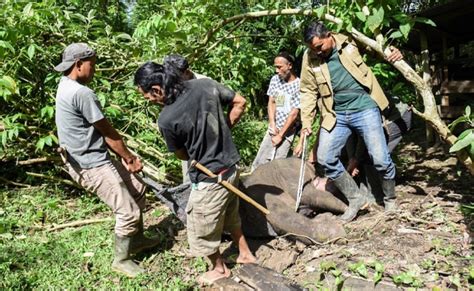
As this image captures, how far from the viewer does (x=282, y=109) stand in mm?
4941

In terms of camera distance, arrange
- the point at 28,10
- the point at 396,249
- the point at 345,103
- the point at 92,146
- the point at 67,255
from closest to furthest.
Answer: the point at 396,249, the point at 92,146, the point at 345,103, the point at 67,255, the point at 28,10

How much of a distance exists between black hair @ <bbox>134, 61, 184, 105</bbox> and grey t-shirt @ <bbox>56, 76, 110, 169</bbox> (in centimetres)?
49

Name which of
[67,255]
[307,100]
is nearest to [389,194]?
[307,100]

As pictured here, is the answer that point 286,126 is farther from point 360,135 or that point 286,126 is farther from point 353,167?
point 360,135


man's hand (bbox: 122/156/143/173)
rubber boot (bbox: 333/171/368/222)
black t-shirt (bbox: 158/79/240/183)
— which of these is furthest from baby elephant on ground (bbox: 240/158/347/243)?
man's hand (bbox: 122/156/143/173)

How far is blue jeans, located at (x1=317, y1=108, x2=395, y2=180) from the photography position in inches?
146

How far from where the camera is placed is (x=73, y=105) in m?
3.34

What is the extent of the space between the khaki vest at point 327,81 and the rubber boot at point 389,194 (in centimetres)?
64

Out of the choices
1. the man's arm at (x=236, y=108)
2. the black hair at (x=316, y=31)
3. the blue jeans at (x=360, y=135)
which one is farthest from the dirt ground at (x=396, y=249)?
the black hair at (x=316, y=31)

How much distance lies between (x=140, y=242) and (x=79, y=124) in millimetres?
1187

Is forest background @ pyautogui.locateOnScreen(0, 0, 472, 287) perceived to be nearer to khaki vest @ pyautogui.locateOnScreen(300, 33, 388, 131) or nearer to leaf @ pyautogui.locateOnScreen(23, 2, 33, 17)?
leaf @ pyautogui.locateOnScreen(23, 2, 33, 17)

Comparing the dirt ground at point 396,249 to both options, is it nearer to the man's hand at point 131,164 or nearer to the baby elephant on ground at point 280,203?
the baby elephant on ground at point 280,203

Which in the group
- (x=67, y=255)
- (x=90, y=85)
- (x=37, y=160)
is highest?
(x=90, y=85)

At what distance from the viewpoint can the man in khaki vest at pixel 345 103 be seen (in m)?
3.72
